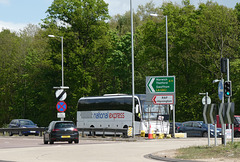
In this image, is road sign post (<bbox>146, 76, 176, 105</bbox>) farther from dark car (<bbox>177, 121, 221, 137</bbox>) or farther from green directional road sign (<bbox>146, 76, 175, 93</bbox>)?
dark car (<bbox>177, 121, 221, 137</bbox>)

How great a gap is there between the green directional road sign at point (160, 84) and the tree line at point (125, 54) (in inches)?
534

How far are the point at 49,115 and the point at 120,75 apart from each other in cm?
1122

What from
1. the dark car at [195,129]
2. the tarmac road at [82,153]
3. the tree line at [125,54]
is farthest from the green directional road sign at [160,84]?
the tree line at [125,54]

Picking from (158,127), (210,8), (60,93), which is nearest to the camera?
(60,93)

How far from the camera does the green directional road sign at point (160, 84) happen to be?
42.5m

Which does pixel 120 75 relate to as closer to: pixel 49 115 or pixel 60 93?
pixel 49 115

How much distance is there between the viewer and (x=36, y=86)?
77875mm

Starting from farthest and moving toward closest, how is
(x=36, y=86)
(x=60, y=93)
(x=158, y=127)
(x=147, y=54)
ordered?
(x=36, y=86)
(x=147, y=54)
(x=158, y=127)
(x=60, y=93)

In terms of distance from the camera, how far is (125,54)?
70062 mm

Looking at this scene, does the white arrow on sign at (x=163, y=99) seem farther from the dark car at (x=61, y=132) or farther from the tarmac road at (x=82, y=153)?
the tarmac road at (x=82, y=153)

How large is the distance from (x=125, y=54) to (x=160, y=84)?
2777 centimetres

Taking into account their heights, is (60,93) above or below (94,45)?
below

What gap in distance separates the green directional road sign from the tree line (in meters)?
13.6

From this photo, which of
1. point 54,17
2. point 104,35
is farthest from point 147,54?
point 54,17
